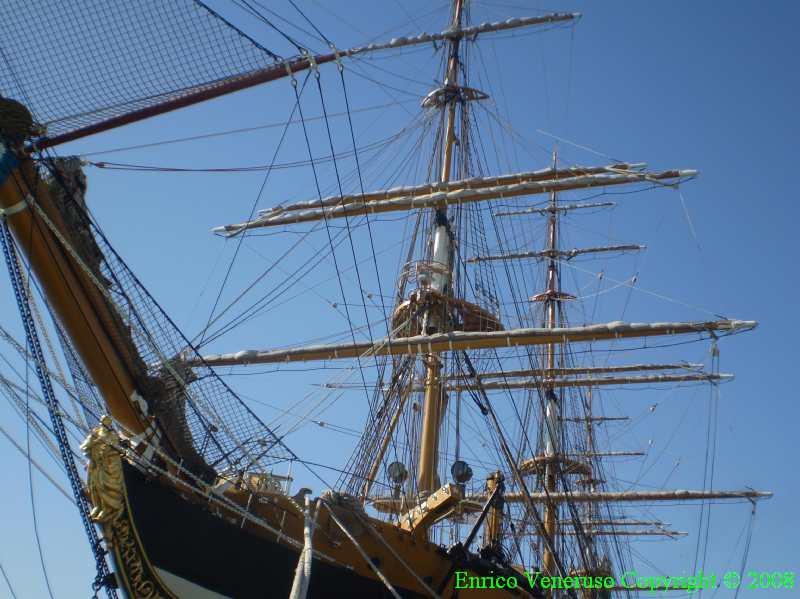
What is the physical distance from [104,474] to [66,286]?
2.09 metres

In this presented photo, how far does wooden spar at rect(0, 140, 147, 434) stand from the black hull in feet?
2.86

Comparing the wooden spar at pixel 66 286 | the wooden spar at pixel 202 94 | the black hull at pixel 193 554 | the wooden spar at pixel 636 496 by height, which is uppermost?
the wooden spar at pixel 636 496

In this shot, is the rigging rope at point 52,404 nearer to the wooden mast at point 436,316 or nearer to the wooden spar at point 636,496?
the wooden mast at point 436,316

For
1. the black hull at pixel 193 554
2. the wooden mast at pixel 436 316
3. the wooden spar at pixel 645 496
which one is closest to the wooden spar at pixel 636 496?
the wooden spar at pixel 645 496

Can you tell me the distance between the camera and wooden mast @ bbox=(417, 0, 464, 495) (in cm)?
1797

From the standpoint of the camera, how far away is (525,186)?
1939 centimetres

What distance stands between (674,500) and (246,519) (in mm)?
22760

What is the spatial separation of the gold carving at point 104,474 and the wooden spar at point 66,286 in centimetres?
39

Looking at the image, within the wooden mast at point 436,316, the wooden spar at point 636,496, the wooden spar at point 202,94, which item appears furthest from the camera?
the wooden spar at point 636,496

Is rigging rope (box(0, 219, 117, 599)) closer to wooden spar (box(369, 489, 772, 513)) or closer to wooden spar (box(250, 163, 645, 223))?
wooden spar (box(250, 163, 645, 223))

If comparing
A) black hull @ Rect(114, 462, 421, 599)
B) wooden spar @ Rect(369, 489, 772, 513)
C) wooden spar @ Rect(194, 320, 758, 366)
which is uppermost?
wooden spar @ Rect(369, 489, 772, 513)

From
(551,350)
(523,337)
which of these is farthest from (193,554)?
(551,350)

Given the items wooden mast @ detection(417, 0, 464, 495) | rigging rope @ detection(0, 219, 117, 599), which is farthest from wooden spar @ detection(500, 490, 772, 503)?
rigging rope @ detection(0, 219, 117, 599)

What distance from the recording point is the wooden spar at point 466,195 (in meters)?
19.4
